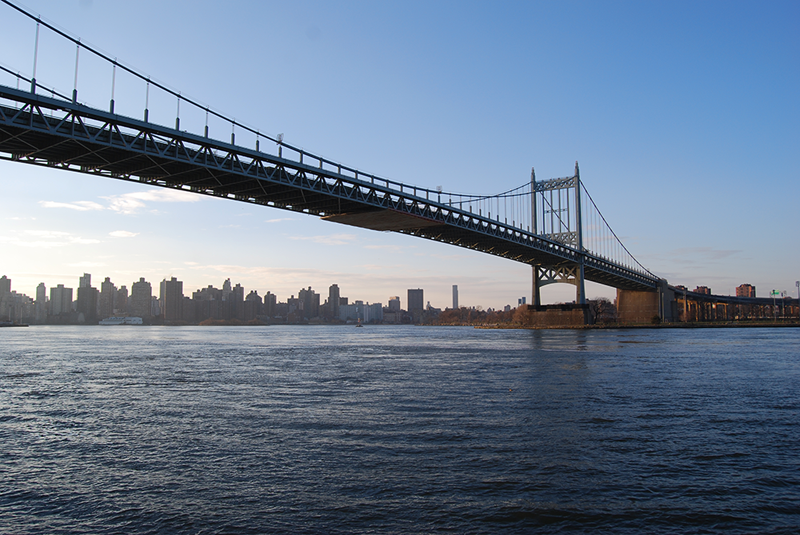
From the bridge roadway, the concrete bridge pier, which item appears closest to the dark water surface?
the bridge roadway

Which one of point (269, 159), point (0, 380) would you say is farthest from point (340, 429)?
point (269, 159)

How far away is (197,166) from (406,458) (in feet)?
102

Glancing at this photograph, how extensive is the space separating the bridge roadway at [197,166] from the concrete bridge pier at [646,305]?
58281 mm

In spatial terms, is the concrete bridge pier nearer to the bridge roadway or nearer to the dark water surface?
the bridge roadway

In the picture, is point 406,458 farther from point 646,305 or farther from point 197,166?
point 646,305

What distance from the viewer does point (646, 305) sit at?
108375 millimetres

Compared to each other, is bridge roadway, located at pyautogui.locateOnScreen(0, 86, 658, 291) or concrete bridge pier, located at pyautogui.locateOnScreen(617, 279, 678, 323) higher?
bridge roadway, located at pyautogui.locateOnScreen(0, 86, 658, 291)

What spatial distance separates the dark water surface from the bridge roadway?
17.2 m

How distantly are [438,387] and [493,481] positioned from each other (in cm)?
976

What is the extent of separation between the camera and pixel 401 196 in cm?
5184

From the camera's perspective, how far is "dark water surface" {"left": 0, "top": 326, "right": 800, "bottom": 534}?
624 cm

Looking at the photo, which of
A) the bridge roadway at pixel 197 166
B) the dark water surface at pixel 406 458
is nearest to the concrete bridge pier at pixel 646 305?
the bridge roadway at pixel 197 166

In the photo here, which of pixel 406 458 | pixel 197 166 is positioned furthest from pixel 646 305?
pixel 406 458

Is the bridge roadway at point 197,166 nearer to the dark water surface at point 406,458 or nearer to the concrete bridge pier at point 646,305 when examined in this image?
the dark water surface at point 406,458
